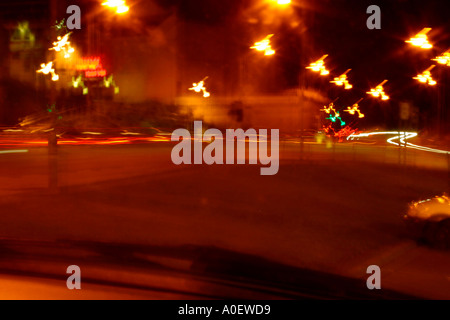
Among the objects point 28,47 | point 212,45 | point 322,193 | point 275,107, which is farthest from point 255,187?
point 28,47

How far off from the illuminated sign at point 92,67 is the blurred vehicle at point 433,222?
157ft

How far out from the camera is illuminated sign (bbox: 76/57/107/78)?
55344 mm

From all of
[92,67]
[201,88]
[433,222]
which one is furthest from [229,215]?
[92,67]

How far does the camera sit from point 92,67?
5531 centimetres

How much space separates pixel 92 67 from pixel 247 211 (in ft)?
150

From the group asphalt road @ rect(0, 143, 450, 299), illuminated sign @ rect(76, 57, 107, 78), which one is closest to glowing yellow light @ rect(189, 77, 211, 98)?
illuminated sign @ rect(76, 57, 107, 78)

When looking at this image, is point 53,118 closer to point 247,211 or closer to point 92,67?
point 247,211

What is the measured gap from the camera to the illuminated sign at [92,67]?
182ft

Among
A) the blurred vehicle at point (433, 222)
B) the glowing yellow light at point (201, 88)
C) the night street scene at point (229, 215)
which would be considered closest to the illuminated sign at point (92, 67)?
the glowing yellow light at point (201, 88)

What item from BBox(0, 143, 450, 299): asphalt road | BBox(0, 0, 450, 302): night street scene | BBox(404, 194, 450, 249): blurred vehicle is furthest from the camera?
BBox(404, 194, 450, 249): blurred vehicle

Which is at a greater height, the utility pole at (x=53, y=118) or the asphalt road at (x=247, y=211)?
the utility pole at (x=53, y=118)

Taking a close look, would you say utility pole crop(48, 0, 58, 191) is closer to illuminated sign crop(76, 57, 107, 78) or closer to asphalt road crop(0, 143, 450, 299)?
asphalt road crop(0, 143, 450, 299)

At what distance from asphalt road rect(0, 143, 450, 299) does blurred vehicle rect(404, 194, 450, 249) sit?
0.26m

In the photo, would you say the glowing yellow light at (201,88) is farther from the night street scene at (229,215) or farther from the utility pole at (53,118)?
the utility pole at (53,118)
